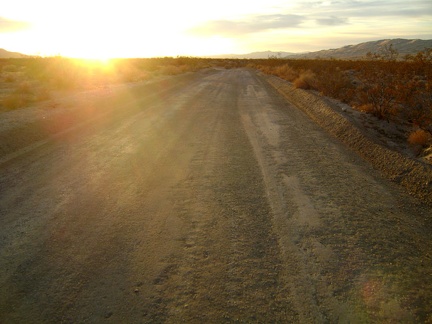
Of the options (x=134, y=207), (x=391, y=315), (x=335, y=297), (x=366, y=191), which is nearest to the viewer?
(x=391, y=315)

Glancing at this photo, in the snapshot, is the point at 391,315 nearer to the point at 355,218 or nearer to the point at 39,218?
the point at 355,218

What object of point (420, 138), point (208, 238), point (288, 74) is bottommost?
point (208, 238)

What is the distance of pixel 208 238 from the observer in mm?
3682

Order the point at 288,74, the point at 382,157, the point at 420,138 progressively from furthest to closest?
1. the point at 288,74
2. the point at 420,138
3. the point at 382,157

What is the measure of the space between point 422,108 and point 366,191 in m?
7.20

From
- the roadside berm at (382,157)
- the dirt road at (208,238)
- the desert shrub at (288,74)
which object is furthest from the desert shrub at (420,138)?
the desert shrub at (288,74)

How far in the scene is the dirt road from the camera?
272 cm

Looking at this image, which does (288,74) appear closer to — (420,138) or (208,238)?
(420,138)

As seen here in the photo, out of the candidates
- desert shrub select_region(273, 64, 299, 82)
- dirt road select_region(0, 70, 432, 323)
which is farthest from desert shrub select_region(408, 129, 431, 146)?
desert shrub select_region(273, 64, 299, 82)

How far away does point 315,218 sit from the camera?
414 cm

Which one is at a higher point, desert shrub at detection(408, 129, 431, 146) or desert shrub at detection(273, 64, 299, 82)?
desert shrub at detection(273, 64, 299, 82)

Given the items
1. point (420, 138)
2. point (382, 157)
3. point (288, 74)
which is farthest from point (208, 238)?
point (288, 74)

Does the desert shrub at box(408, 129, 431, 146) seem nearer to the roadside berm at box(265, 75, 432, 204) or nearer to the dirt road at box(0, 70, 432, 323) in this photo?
the roadside berm at box(265, 75, 432, 204)

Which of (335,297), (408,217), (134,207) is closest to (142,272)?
(134,207)
